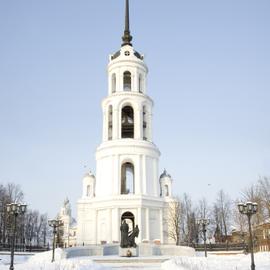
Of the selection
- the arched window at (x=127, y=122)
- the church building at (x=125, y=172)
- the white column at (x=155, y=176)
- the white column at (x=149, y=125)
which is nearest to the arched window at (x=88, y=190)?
the church building at (x=125, y=172)

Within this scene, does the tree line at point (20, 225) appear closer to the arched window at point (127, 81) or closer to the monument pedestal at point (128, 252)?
the monument pedestal at point (128, 252)

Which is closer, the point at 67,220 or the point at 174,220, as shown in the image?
the point at 174,220

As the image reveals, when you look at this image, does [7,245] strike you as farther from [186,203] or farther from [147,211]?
[186,203]

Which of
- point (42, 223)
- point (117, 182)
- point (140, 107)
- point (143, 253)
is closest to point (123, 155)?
point (117, 182)

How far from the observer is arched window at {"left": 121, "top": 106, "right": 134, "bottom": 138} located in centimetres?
5156

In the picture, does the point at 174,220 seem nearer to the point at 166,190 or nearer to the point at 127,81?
the point at 166,190

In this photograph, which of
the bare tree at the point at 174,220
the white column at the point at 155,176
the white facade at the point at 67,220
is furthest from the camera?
the white facade at the point at 67,220

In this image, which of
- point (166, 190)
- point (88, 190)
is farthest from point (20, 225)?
point (166, 190)

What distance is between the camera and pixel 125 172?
5197cm

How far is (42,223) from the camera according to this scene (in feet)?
288

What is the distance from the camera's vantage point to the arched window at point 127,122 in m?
51.6

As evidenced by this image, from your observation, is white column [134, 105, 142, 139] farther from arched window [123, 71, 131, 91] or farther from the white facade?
the white facade

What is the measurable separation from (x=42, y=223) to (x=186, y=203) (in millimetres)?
40521

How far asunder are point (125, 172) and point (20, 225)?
20327mm
